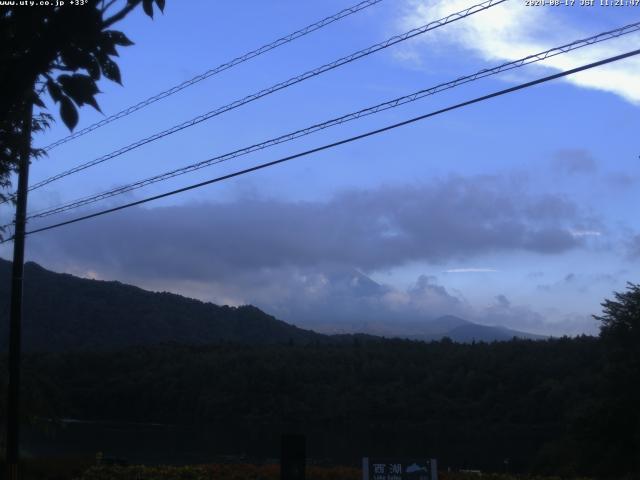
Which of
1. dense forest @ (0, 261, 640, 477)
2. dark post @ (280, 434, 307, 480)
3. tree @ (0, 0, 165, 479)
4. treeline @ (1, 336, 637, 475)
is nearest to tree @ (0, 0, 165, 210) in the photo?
tree @ (0, 0, 165, 479)

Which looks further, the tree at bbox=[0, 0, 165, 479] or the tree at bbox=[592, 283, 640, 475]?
the tree at bbox=[592, 283, 640, 475]

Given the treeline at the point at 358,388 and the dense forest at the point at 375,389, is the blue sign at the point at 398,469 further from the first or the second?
the treeline at the point at 358,388

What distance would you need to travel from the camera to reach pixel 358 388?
260 feet

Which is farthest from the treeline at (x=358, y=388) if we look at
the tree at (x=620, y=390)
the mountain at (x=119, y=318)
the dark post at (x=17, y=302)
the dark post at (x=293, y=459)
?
the dark post at (x=293, y=459)

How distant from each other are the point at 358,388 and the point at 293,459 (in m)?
68.4

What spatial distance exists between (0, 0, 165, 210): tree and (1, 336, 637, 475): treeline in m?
46.2

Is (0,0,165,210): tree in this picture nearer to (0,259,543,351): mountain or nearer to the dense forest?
the dense forest

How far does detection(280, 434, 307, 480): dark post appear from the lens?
11.8m

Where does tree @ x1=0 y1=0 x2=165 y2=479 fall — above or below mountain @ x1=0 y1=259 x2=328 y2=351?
below

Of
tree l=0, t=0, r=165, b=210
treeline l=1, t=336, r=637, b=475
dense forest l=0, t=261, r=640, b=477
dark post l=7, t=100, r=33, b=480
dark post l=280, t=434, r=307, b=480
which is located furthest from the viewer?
treeline l=1, t=336, r=637, b=475

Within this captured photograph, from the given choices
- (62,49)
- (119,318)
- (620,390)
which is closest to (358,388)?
(620,390)

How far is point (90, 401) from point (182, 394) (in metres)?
8.70

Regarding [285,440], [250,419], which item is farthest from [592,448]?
[250,419]

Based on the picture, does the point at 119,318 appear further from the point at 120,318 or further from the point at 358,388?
the point at 358,388
